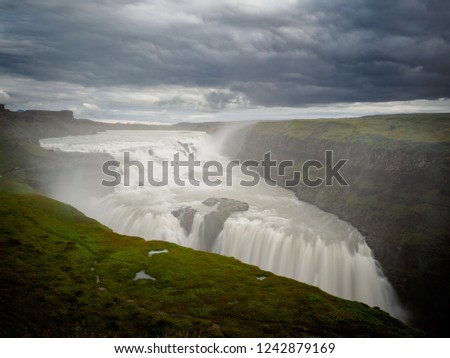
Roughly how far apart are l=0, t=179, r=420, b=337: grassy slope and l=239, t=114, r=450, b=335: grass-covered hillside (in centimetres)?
3597

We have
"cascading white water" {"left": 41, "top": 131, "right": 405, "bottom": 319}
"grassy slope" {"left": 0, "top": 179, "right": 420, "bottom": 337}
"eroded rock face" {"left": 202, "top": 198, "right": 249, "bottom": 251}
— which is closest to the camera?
"grassy slope" {"left": 0, "top": 179, "right": 420, "bottom": 337}

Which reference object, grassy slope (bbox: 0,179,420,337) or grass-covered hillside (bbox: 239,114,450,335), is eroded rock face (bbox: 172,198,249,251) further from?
grass-covered hillside (bbox: 239,114,450,335)

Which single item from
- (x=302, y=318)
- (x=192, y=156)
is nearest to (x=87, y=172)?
(x=192, y=156)

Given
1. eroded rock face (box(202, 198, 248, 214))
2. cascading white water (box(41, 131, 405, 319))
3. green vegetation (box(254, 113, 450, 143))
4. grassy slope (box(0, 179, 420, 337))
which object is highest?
green vegetation (box(254, 113, 450, 143))

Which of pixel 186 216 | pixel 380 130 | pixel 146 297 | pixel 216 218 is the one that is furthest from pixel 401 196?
pixel 146 297

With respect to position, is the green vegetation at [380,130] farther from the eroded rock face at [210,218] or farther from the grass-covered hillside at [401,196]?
the eroded rock face at [210,218]

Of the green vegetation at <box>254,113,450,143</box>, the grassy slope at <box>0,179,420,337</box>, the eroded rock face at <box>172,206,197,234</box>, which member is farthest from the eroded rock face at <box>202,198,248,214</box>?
the green vegetation at <box>254,113,450,143</box>

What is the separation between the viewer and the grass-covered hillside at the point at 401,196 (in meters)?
53.9

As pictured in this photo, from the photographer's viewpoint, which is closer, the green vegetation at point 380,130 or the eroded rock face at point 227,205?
the eroded rock face at point 227,205

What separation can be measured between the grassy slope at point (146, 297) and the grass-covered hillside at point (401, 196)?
35974 mm

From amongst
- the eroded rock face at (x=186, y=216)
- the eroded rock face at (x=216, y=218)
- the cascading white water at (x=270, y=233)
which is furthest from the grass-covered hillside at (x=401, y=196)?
the eroded rock face at (x=186, y=216)

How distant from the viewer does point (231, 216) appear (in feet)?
222

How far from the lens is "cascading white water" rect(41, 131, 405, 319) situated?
53469 mm

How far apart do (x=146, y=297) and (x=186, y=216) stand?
42458mm
